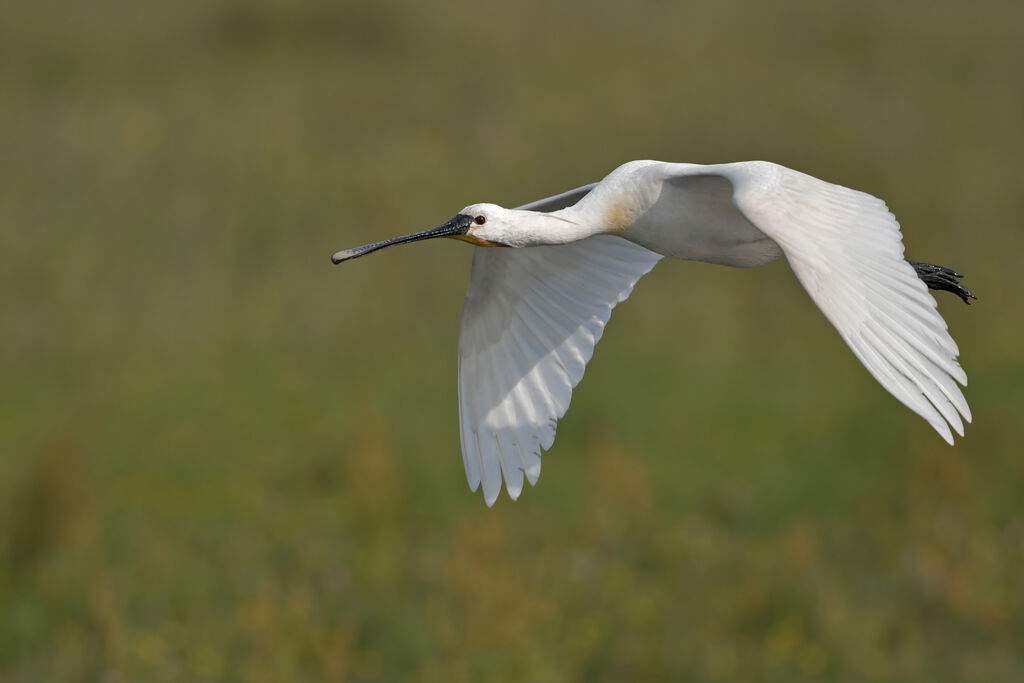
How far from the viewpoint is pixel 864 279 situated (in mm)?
5738

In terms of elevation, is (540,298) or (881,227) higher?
(881,227)

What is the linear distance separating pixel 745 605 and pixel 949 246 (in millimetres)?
5396

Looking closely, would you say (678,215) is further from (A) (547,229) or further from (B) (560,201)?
(B) (560,201)

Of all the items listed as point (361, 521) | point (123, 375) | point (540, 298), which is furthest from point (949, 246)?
point (540, 298)

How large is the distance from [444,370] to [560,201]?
8.49 metres

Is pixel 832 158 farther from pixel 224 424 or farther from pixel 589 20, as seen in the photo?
pixel 224 424

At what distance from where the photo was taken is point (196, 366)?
15656 mm

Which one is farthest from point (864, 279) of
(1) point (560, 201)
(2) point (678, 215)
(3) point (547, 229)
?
(1) point (560, 201)

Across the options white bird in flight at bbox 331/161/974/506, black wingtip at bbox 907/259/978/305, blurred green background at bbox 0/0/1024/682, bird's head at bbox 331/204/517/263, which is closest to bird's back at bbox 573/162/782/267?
white bird in flight at bbox 331/161/974/506

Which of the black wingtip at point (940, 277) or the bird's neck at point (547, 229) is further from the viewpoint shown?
the black wingtip at point (940, 277)

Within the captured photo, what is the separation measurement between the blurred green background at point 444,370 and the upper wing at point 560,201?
597 cm

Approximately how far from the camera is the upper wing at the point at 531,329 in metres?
7.72

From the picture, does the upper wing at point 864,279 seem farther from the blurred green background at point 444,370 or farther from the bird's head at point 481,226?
the blurred green background at point 444,370

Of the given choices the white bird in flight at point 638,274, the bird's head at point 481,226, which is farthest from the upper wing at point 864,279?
the bird's head at point 481,226
